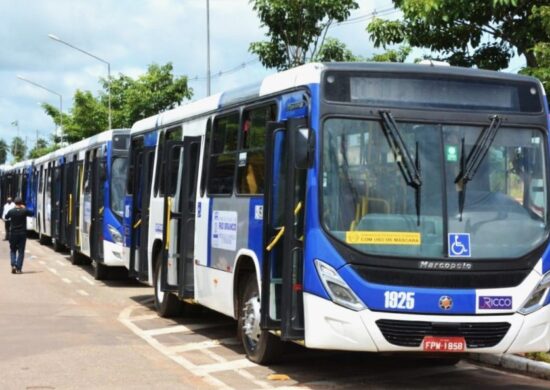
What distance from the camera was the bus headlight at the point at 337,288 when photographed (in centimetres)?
812

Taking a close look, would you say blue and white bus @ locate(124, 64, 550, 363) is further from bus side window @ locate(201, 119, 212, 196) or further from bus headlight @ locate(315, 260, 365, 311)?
bus side window @ locate(201, 119, 212, 196)

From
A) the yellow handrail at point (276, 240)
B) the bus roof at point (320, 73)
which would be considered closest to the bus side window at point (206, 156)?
the bus roof at point (320, 73)

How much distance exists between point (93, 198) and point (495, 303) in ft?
44.8

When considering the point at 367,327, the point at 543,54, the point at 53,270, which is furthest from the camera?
the point at 53,270

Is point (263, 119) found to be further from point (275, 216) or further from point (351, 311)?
point (351, 311)

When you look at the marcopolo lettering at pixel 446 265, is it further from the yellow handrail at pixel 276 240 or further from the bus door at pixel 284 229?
the yellow handrail at pixel 276 240

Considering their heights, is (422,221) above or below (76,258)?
above

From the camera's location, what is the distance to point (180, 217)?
12.6 meters

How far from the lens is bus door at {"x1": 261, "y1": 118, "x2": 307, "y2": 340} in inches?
335

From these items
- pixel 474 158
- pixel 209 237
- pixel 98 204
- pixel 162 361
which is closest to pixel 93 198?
pixel 98 204

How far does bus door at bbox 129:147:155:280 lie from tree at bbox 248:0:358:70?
11.9ft

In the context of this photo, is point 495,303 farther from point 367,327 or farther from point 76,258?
point 76,258

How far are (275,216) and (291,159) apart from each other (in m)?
0.86

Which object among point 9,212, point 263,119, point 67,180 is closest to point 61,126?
point 67,180
